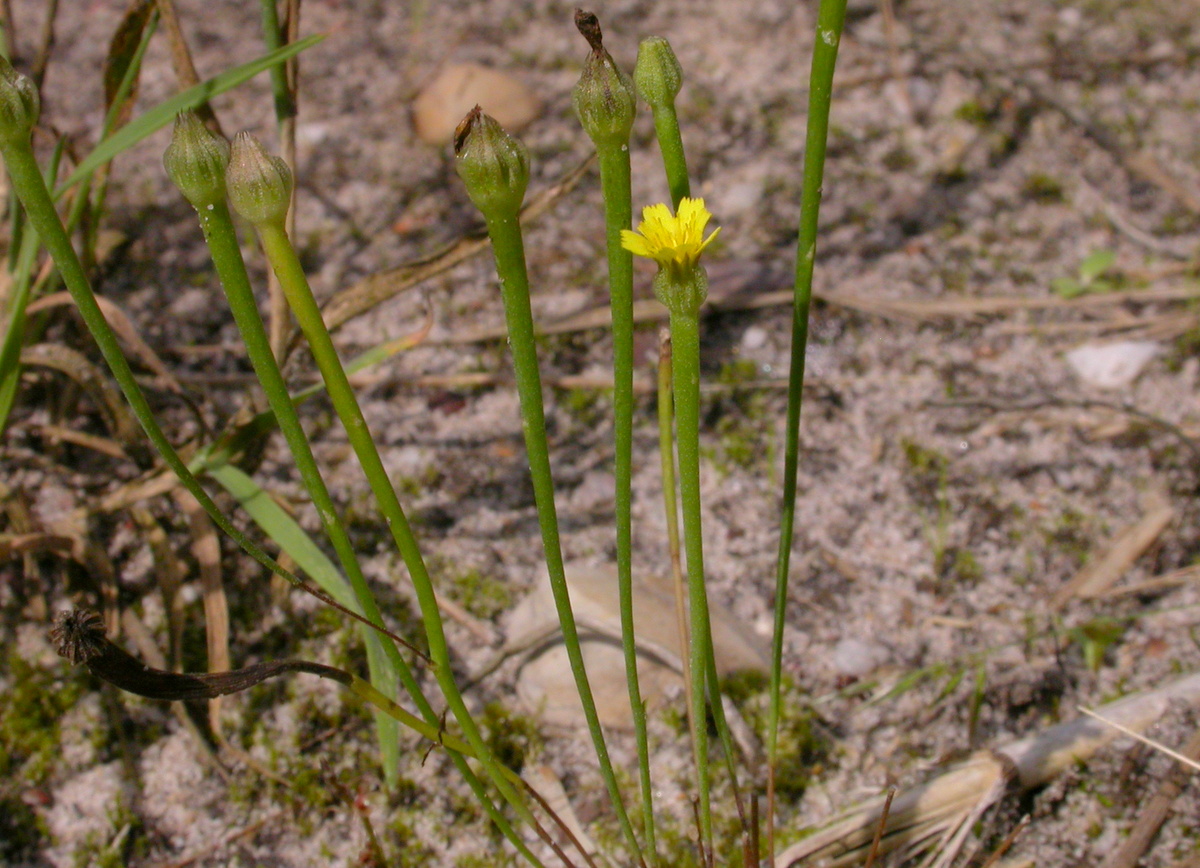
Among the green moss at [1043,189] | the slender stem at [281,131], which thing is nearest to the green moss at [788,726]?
the slender stem at [281,131]

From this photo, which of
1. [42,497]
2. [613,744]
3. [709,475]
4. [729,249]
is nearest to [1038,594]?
[709,475]

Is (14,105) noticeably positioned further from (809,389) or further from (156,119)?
(809,389)

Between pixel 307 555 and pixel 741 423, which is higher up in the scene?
pixel 741 423

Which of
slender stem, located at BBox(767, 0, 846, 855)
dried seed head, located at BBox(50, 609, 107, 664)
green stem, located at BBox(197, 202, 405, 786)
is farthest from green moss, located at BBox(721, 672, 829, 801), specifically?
dried seed head, located at BBox(50, 609, 107, 664)

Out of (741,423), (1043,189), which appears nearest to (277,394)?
(741,423)

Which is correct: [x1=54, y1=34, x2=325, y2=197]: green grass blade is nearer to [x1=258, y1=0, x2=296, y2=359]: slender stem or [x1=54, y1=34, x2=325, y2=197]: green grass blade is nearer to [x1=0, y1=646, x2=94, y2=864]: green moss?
[x1=258, y1=0, x2=296, y2=359]: slender stem
